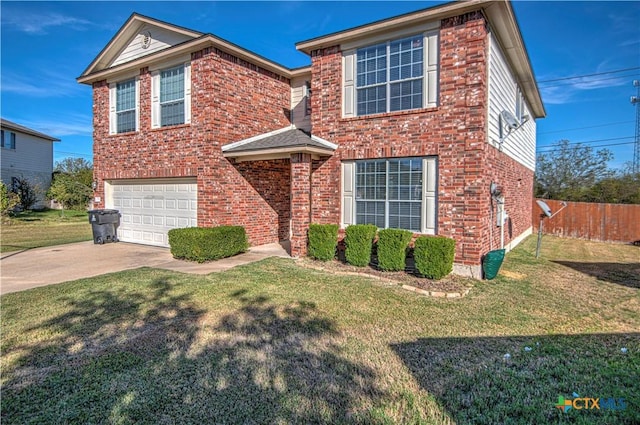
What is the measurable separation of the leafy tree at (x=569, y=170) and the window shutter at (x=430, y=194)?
21280 millimetres

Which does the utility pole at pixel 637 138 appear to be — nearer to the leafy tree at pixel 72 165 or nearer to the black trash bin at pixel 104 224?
the black trash bin at pixel 104 224

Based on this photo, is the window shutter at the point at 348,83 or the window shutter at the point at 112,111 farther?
the window shutter at the point at 112,111

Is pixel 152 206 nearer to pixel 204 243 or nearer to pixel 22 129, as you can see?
pixel 204 243

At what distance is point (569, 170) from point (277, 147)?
1023 inches

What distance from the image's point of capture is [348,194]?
364 inches

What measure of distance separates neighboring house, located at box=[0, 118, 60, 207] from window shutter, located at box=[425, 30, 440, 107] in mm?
29488

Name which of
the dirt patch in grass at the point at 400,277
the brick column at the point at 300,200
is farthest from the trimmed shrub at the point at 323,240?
the brick column at the point at 300,200

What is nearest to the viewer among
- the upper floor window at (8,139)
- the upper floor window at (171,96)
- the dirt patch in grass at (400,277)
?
the dirt patch in grass at (400,277)

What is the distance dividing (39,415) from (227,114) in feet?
29.4

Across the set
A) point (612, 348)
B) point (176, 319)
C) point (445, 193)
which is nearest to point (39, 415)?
point (176, 319)

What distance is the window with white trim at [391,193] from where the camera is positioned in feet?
26.5

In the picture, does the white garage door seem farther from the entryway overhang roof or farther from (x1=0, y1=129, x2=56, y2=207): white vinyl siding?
(x1=0, y1=129, x2=56, y2=207): white vinyl siding

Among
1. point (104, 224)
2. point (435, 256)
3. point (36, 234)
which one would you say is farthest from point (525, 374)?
point (36, 234)

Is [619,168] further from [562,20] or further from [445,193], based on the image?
[445,193]
